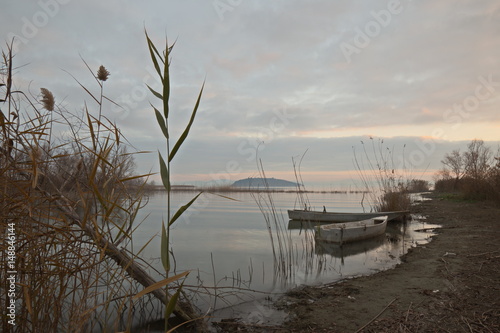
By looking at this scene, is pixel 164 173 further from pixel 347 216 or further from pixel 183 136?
pixel 347 216

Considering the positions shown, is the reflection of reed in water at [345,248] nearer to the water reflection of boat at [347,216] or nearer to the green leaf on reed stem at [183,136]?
the water reflection of boat at [347,216]

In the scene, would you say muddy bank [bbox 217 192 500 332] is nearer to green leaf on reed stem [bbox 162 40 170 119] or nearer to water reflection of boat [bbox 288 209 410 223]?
green leaf on reed stem [bbox 162 40 170 119]

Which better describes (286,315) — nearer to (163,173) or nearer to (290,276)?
(290,276)

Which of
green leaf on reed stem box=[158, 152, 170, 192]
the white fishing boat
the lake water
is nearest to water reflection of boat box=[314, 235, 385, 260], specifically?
the lake water

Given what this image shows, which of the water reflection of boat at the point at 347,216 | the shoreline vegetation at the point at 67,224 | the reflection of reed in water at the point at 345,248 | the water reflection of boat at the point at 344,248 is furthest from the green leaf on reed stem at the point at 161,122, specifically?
the water reflection of boat at the point at 347,216

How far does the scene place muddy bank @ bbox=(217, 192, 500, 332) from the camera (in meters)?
2.71

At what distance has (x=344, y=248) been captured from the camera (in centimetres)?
761

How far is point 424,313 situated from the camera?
115 inches

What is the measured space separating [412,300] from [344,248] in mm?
4301

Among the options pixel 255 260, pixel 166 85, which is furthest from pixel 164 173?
pixel 255 260

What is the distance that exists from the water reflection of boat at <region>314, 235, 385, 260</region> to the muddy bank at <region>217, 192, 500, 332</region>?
5.83ft

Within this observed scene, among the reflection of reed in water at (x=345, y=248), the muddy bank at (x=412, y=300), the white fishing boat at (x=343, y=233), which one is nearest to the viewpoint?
the muddy bank at (x=412, y=300)

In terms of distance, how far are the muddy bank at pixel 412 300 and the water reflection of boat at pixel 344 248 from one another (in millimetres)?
1778

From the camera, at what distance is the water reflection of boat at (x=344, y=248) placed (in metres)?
7.03
